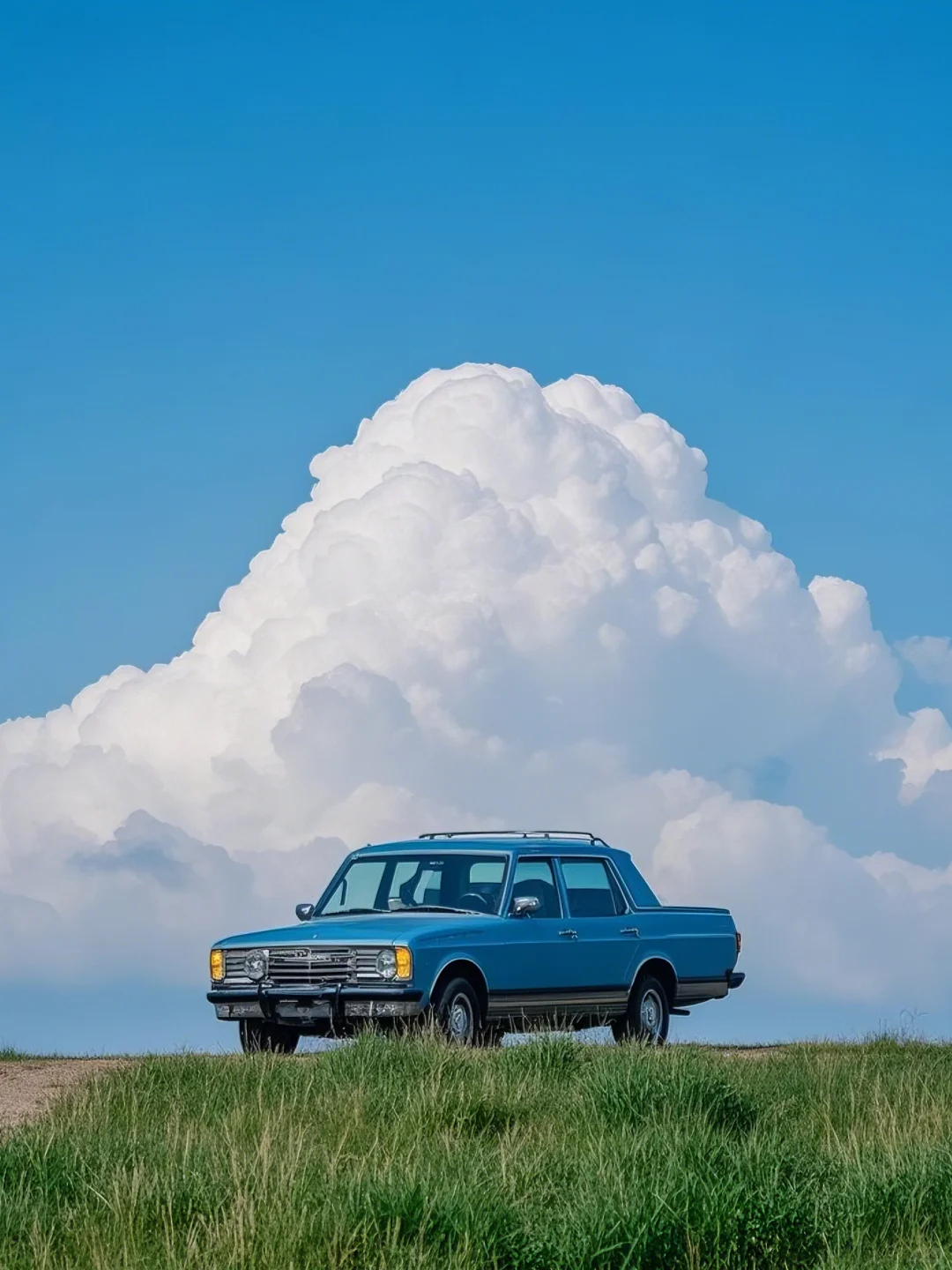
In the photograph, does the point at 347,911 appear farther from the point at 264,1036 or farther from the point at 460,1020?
the point at 460,1020

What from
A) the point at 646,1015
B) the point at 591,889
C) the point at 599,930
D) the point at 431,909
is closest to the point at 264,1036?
the point at 431,909

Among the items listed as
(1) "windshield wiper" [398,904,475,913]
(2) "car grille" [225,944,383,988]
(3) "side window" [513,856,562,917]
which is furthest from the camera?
(3) "side window" [513,856,562,917]

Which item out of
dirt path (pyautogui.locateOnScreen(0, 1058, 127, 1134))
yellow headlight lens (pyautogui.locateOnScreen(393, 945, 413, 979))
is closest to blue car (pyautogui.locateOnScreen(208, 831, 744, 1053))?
yellow headlight lens (pyautogui.locateOnScreen(393, 945, 413, 979))

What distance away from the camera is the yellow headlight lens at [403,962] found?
51.5 ft

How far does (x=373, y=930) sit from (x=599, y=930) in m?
2.62

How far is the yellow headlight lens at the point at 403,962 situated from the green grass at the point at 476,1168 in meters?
1.32

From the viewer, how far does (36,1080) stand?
637 inches

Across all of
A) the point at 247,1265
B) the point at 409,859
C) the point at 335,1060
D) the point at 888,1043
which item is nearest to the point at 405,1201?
the point at 247,1265

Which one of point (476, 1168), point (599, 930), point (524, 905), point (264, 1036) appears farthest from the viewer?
point (599, 930)

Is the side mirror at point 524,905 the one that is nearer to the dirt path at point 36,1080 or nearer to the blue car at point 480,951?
the blue car at point 480,951

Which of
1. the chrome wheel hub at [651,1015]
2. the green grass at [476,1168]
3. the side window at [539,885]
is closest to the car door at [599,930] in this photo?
the side window at [539,885]

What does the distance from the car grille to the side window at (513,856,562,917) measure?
6.24 ft

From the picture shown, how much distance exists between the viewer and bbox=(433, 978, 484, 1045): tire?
16.1 metres

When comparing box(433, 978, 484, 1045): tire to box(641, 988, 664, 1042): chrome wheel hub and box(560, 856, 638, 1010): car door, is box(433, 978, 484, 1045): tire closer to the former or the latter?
box(560, 856, 638, 1010): car door
